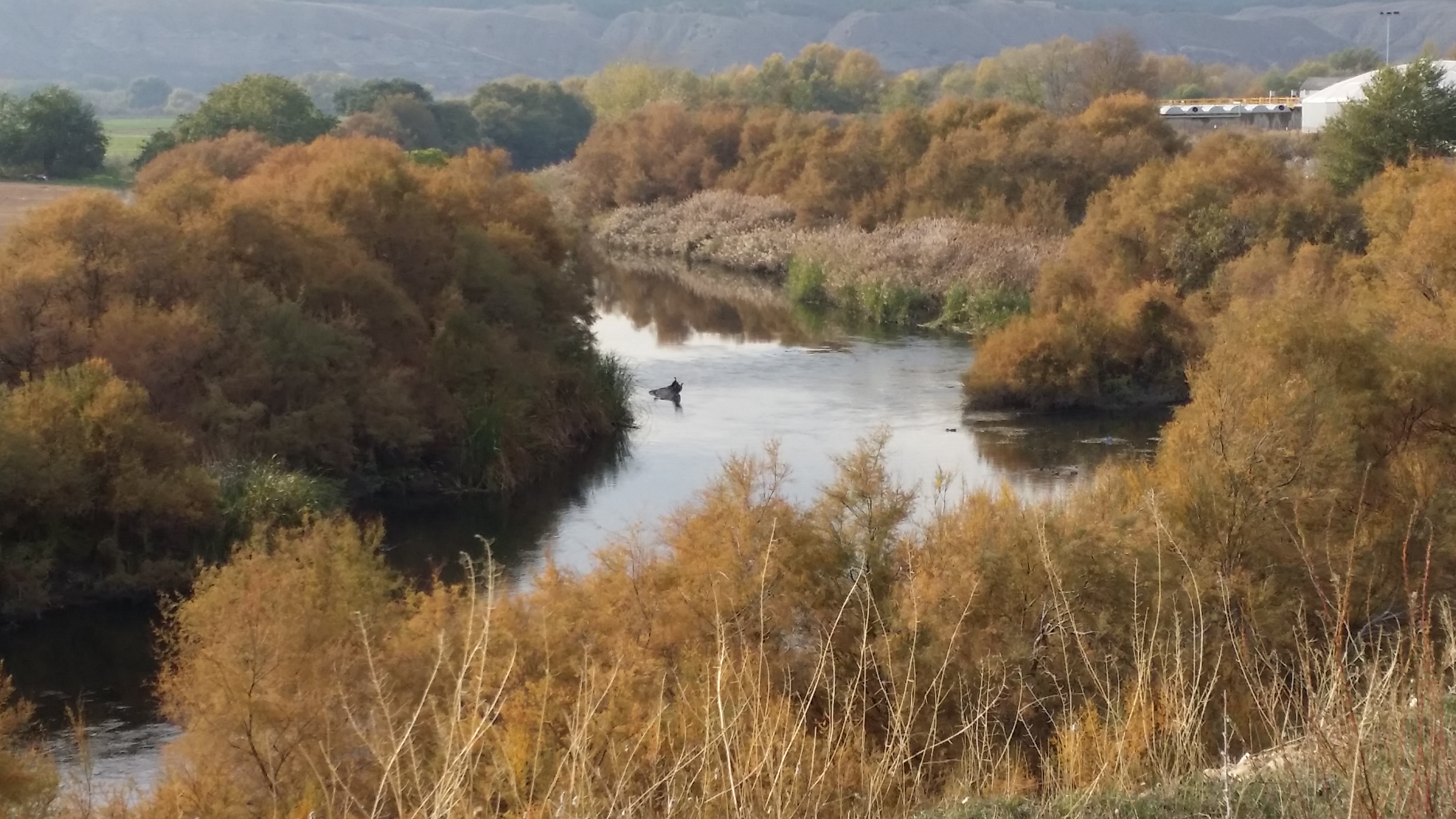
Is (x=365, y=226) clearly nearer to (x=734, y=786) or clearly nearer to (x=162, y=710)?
(x=162, y=710)

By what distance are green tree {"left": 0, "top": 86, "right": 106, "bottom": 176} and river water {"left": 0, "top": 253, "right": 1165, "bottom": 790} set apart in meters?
21.5

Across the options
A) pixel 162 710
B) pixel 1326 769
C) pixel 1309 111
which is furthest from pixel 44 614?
pixel 1309 111

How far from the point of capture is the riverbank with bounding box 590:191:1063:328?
142 ft

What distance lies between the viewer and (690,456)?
2805 cm

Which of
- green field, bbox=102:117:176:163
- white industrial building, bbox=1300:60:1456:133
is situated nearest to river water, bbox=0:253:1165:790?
green field, bbox=102:117:176:163

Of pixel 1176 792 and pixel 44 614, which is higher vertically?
pixel 1176 792

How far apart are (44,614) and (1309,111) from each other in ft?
221

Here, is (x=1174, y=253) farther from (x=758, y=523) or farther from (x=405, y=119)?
(x=405, y=119)

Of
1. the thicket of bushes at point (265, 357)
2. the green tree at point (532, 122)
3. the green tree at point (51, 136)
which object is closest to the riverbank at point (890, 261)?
the thicket of bushes at point (265, 357)

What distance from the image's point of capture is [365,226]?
96.7 ft

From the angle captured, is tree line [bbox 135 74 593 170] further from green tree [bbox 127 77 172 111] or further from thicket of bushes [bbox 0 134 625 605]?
green tree [bbox 127 77 172 111]

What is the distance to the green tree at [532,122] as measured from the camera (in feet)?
286

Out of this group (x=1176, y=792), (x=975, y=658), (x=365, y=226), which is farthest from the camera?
(x=365, y=226)

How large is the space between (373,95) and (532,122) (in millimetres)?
12032
